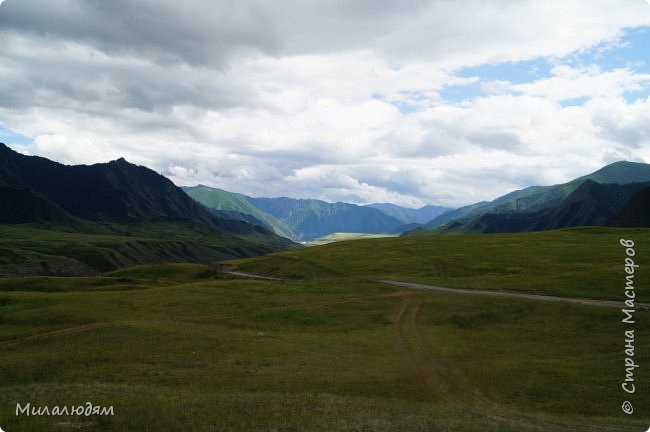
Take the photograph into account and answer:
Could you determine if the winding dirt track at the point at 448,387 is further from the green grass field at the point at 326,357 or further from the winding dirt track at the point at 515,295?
the winding dirt track at the point at 515,295

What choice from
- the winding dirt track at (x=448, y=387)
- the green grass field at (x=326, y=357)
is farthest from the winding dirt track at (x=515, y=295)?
the winding dirt track at (x=448, y=387)

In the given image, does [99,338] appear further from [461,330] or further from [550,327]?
[550,327]

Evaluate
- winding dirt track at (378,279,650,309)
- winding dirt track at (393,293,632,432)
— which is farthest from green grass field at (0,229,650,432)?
winding dirt track at (378,279,650,309)

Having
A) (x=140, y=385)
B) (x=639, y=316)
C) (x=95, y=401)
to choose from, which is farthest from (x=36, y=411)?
(x=639, y=316)

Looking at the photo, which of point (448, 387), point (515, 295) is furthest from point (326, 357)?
point (515, 295)

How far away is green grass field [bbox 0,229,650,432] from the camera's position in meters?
30.5

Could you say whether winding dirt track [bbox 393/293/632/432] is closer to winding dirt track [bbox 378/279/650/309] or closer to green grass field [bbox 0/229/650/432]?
green grass field [bbox 0/229/650/432]

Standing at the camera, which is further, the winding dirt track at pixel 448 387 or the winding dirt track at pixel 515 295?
the winding dirt track at pixel 515 295

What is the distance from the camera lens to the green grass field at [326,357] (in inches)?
1202

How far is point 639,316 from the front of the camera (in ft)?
178

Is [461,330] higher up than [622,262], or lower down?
lower down

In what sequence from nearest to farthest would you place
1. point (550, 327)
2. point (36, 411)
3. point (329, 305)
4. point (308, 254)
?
1. point (36, 411)
2. point (550, 327)
3. point (329, 305)
4. point (308, 254)

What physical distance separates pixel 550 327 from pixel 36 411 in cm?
5084

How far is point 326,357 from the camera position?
4647 centimetres
